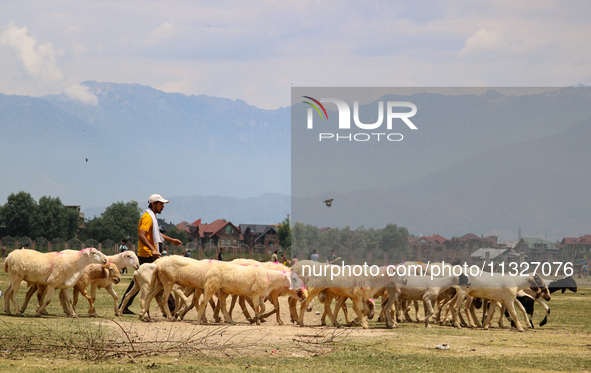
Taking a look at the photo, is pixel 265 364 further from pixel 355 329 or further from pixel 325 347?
pixel 355 329

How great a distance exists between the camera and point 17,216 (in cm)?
10888

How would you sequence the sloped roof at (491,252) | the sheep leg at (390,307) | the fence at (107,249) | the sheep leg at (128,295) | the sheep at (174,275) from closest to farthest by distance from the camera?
the sheep at (174,275)
the sheep leg at (390,307)
the sheep leg at (128,295)
the sloped roof at (491,252)
the fence at (107,249)

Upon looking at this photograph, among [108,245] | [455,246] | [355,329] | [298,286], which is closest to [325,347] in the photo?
[355,329]

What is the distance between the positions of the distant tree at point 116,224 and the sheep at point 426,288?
317ft

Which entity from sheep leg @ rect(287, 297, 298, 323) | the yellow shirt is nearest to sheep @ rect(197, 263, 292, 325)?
sheep leg @ rect(287, 297, 298, 323)

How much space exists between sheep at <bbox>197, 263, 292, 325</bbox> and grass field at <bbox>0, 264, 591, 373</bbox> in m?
0.84

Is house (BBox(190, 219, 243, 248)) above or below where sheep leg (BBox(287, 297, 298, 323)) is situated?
above

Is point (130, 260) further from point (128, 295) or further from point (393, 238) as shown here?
point (393, 238)

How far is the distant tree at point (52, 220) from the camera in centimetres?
10925

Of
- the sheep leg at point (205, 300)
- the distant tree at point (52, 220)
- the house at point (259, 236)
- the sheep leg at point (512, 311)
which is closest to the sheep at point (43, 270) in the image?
the sheep leg at point (205, 300)

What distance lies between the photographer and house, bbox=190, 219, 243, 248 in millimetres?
141625

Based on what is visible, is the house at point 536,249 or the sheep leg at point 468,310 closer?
the sheep leg at point 468,310

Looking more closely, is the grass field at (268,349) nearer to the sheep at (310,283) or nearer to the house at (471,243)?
the sheep at (310,283)

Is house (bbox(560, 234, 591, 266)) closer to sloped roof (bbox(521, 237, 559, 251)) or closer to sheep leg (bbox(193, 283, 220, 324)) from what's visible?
sloped roof (bbox(521, 237, 559, 251))
